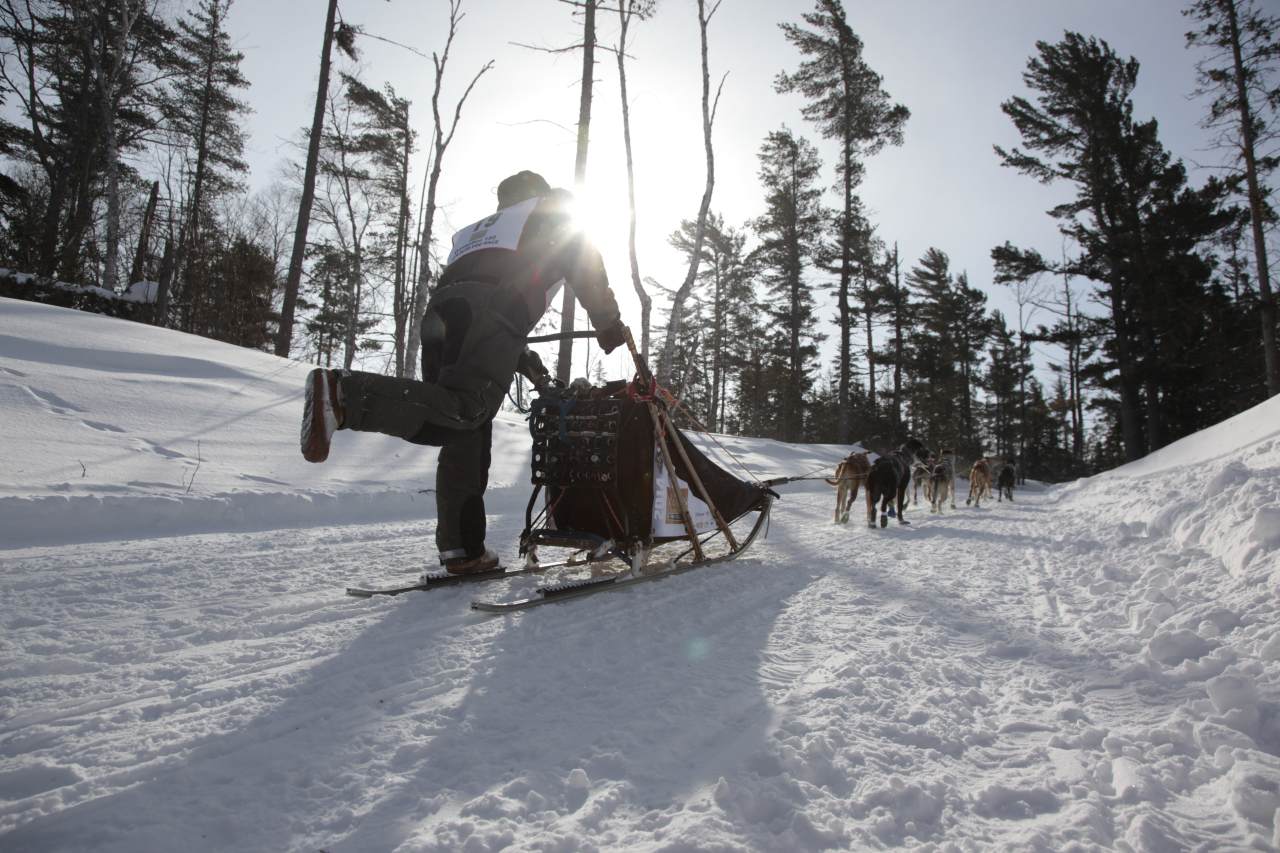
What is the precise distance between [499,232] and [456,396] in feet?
3.06

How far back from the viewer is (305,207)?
43.0 feet

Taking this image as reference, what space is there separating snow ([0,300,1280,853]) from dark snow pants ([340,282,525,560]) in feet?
1.48

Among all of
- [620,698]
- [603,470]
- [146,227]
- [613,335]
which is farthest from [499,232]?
[146,227]

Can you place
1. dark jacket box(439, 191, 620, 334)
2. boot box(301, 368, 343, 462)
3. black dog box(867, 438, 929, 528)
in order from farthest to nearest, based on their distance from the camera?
black dog box(867, 438, 929, 528), dark jacket box(439, 191, 620, 334), boot box(301, 368, 343, 462)

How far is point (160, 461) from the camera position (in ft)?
15.8

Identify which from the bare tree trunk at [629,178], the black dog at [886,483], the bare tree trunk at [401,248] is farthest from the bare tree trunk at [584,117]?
the bare tree trunk at [401,248]

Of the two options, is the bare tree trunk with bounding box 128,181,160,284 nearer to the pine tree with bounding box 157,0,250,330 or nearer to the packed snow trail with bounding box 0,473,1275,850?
the pine tree with bounding box 157,0,250,330

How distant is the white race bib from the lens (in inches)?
116

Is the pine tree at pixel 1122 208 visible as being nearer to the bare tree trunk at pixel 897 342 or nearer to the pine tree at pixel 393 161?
the bare tree trunk at pixel 897 342

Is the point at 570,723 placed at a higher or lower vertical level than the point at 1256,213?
lower

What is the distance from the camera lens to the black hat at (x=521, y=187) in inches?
130

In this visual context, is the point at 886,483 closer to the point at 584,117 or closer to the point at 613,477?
the point at 613,477

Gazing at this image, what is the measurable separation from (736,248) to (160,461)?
2745 centimetres

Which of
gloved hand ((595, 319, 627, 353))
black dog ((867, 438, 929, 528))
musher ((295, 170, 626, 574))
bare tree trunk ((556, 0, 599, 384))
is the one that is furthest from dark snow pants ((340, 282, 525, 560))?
bare tree trunk ((556, 0, 599, 384))
